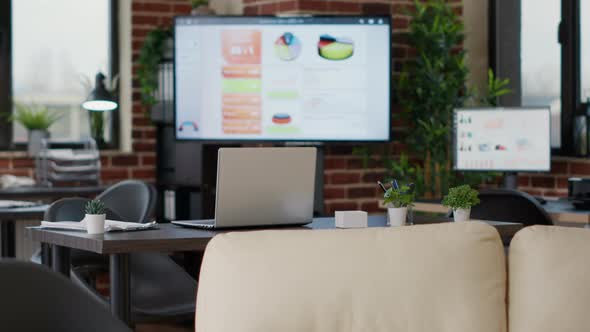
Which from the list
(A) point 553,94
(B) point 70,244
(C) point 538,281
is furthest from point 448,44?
(C) point 538,281

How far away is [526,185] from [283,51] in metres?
1.65

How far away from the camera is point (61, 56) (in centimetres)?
619

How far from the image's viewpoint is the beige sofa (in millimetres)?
1839

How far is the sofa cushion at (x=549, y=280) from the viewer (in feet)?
6.31

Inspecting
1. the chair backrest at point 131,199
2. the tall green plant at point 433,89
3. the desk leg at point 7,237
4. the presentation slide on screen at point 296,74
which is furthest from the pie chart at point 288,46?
the desk leg at point 7,237

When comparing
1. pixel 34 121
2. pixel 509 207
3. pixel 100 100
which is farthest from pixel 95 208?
pixel 34 121

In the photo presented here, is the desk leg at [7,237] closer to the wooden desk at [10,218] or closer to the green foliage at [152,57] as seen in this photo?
the wooden desk at [10,218]

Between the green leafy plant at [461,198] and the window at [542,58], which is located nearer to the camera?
the green leafy plant at [461,198]

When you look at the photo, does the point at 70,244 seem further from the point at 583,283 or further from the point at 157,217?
the point at 157,217

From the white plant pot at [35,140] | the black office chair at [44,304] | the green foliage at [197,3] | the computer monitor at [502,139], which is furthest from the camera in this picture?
the green foliage at [197,3]

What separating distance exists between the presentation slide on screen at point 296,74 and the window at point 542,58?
3.38 feet

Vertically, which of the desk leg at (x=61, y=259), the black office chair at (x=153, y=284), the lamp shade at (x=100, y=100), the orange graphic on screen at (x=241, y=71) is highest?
the orange graphic on screen at (x=241, y=71)

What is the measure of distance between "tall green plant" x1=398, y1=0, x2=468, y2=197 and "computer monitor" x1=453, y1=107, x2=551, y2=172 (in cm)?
28

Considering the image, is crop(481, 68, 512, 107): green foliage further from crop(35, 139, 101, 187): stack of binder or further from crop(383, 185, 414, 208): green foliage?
crop(383, 185, 414, 208): green foliage
